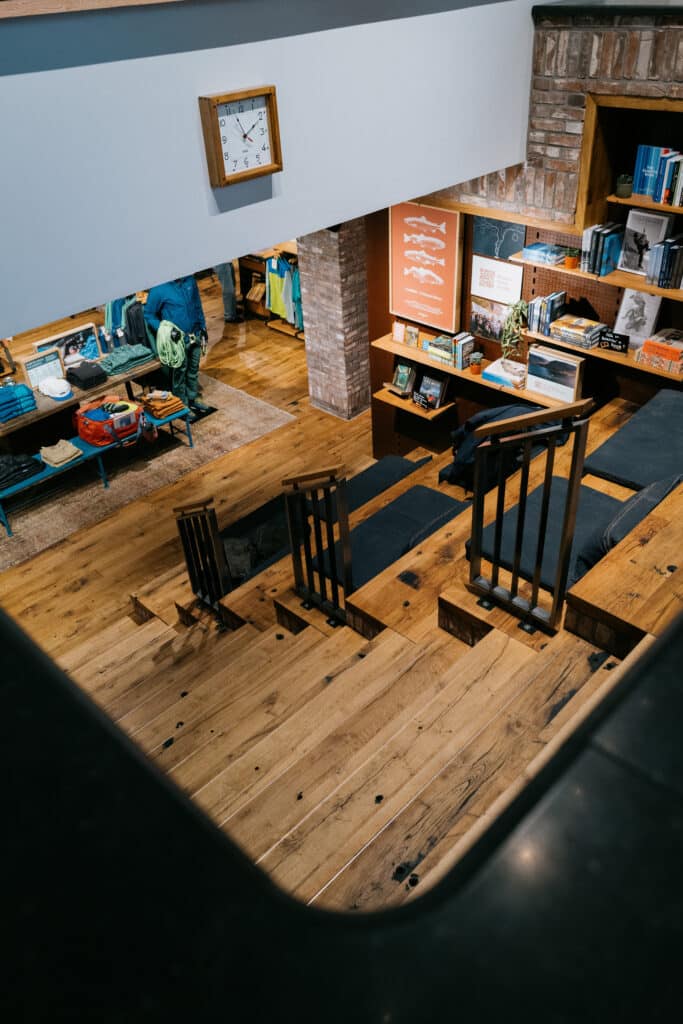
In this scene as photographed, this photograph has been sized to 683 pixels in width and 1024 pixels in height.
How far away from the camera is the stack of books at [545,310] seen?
5.23 meters

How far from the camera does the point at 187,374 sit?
783cm

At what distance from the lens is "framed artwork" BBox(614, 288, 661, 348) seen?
4832mm

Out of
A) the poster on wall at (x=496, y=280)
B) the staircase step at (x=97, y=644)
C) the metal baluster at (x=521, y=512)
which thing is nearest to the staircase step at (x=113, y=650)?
the staircase step at (x=97, y=644)

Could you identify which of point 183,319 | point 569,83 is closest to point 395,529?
point 569,83

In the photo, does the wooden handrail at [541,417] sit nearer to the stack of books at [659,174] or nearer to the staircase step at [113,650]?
the stack of books at [659,174]

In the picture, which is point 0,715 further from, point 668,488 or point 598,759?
point 668,488

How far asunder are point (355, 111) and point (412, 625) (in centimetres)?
244

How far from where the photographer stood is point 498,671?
3.07m

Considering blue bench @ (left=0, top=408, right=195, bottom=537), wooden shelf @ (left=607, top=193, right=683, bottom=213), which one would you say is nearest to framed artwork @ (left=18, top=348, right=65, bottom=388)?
blue bench @ (left=0, top=408, right=195, bottom=537)

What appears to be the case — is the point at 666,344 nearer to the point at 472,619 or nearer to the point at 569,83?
the point at 569,83

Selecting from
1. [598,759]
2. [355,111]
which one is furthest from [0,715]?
[355,111]

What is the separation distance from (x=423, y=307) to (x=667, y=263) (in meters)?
1.97

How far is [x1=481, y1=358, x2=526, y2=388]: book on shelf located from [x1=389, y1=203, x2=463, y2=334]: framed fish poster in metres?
0.44

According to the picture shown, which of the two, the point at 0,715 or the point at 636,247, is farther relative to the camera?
the point at 636,247
